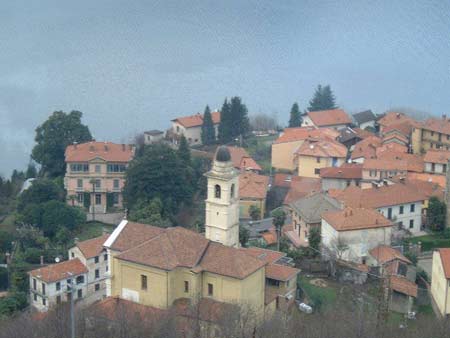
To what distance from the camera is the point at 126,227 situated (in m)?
22.2

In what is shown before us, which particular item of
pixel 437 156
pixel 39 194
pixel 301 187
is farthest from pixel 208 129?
pixel 437 156

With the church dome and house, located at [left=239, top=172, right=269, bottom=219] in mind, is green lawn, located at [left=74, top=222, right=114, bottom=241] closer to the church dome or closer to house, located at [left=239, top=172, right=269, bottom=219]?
house, located at [left=239, top=172, right=269, bottom=219]

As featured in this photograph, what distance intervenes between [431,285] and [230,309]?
254 inches

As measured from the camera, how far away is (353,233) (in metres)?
24.3

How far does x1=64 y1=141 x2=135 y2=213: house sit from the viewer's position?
3127 centimetres

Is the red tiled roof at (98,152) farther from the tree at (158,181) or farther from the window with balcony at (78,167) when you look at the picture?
the tree at (158,181)

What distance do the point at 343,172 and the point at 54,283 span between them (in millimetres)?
12357

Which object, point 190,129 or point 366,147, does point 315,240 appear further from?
point 190,129

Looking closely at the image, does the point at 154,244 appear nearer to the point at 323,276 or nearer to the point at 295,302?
the point at 295,302

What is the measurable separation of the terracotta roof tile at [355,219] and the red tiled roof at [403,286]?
2138 mm

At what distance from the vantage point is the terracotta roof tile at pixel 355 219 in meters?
24.2

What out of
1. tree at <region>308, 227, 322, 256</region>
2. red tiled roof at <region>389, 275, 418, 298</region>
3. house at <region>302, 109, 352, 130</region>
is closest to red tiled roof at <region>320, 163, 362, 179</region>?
tree at <region>308, 227, 322, 256</region>

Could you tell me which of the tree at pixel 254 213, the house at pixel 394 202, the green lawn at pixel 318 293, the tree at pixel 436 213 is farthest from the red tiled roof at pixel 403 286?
the tree at pixel 254 213

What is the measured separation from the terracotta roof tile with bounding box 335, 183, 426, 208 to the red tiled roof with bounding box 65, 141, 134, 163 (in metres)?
8.33
